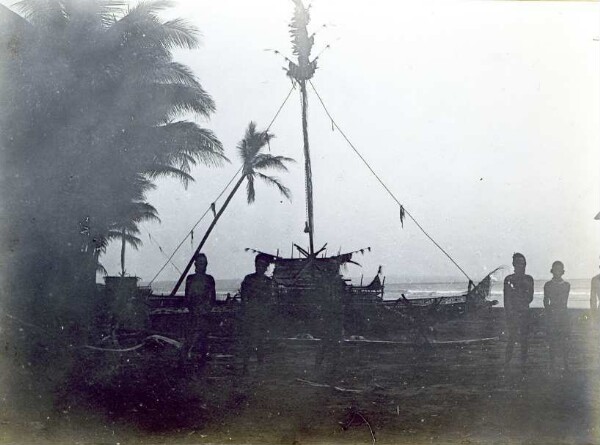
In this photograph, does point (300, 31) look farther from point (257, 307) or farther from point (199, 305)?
point (199, 305)

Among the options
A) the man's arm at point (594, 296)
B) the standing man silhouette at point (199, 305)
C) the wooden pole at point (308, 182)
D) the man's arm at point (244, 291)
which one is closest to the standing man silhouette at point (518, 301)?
the man's arm at point (594, 296)

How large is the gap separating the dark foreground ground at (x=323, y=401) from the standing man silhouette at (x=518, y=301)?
170 millimetres

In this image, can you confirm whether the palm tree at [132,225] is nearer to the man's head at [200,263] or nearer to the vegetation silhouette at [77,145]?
the vegetation silhouette at [77,145]

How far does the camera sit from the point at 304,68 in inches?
187

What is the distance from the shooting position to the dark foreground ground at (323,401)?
4.30 meters

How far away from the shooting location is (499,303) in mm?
4996

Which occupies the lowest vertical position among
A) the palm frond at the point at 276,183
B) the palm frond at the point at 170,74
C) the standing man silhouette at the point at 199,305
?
the standing man silhouette at the point at 199,305

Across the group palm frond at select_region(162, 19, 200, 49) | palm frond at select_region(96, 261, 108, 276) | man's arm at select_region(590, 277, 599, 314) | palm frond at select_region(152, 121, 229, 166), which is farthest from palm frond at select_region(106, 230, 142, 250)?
man's arm at select_region(590, 277, 599, 314)

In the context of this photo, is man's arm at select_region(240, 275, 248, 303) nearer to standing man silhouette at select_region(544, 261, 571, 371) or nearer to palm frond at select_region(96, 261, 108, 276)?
palm frond at select_region(96, 261, 108, 276)

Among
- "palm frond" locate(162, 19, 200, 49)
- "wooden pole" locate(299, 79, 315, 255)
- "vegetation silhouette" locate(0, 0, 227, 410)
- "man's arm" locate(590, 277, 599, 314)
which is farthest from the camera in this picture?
"man's arm" locate(590, 277, 599, 314)

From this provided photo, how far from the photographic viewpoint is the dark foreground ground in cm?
430

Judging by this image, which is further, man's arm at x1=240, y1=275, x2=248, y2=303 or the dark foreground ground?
man's arm at x1=240, y1=275, x2=248, y2=303

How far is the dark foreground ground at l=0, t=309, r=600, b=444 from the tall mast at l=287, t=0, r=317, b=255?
1.24 meters

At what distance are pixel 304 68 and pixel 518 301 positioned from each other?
121 inches
